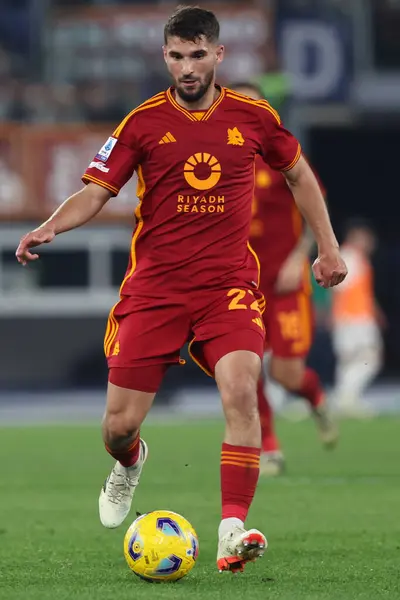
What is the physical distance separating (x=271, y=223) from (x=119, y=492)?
149 inches

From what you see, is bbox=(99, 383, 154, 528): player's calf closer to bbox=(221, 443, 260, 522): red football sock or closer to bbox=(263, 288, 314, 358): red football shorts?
bbox=(221, 443, 260, 522): red football sock

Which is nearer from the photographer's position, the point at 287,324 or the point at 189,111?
the point at 189,111

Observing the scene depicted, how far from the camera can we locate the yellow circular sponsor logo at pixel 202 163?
6.93m

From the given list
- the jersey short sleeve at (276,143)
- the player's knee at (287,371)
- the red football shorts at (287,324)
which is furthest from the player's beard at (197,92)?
the player's knee at (287,371)

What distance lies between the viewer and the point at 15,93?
24734mm

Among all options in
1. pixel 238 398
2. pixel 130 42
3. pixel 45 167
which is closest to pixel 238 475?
pixel 238 398

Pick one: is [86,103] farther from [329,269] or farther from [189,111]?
[329,269]

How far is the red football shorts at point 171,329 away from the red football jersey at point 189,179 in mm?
67

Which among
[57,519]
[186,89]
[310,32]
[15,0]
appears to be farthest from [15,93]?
[186,89]

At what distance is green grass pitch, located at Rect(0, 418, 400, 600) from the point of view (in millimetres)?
6344

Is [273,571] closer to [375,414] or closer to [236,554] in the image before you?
[236,554]

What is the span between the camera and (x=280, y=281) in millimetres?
11047

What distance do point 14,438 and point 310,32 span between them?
11436mm

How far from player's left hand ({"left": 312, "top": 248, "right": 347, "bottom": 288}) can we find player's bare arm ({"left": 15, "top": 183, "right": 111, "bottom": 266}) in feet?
3.20
